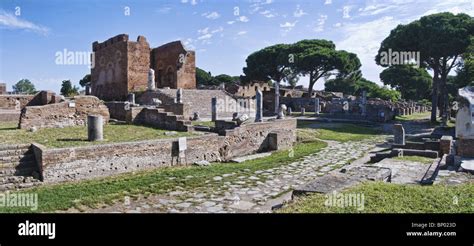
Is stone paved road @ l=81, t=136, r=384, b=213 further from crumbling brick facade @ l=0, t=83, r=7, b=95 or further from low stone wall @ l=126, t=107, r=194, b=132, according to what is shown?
crumbling brick facade @ l=0, t=83, r=7, b=95

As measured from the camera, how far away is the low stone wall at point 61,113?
45.5 ft

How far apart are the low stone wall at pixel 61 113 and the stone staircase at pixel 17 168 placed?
5.43m

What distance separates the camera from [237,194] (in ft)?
26.5

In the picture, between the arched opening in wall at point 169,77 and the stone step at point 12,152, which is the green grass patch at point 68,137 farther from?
the arched opening in wall at point 169,77

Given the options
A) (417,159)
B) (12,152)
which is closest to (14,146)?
(12,152)

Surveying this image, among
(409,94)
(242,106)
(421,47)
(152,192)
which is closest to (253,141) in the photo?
(152,192)

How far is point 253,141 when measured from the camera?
14406mm

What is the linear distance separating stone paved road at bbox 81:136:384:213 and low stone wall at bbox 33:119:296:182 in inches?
78.9

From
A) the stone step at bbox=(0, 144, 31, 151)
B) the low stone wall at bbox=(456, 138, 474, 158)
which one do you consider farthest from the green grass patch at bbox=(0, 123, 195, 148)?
the low stone wall at bbox=(456, 138, 474, 158)

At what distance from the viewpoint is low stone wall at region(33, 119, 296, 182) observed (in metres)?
8.46

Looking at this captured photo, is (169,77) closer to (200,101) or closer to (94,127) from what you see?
(200,101)

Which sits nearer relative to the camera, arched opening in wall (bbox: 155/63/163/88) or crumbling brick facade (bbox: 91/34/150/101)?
crumbling brick facade (bbox: 91/34/150/101)
